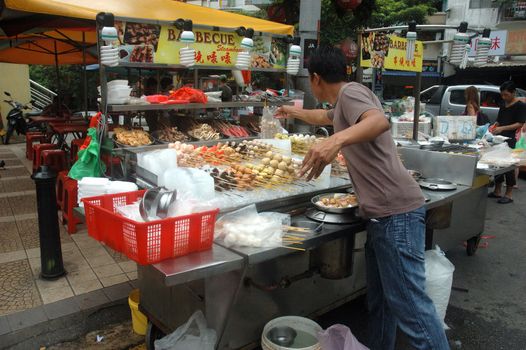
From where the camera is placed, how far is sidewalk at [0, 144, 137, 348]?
362cm

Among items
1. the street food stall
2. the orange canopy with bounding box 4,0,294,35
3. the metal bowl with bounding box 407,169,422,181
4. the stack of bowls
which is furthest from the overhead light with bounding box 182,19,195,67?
the metal bowl with bounding box 407,169,422,181

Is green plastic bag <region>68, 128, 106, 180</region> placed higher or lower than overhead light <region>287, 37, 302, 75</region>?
lower

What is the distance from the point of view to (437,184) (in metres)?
4.05

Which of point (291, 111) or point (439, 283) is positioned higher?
point (291, 111)

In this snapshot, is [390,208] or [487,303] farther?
[487,303]

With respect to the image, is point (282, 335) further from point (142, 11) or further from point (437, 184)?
point (142, 11)

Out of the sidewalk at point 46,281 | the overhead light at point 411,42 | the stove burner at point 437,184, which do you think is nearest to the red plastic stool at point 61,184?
the sidewalk at point 46,281

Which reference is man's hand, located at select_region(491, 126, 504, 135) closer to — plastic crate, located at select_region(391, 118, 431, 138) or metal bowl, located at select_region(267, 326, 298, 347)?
plastic crate, located at select_region(391, 118, 431, 138)

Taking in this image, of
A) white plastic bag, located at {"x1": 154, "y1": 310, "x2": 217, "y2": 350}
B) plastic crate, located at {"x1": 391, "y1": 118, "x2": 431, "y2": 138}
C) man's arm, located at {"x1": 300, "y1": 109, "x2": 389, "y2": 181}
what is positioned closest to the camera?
man's arm, located at {"x1": 300, "y1": 109, "x2": 389, "y2": 181}

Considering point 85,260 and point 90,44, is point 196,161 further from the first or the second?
point 90,44

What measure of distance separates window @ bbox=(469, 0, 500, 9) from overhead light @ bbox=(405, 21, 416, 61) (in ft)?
70.9

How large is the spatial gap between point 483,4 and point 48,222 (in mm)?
26105

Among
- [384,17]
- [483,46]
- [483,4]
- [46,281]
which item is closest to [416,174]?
[483,46]

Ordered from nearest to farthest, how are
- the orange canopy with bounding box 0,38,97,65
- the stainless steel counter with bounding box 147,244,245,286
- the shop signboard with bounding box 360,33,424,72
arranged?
the stainless steel counter with bounding box 147,244,245,286, the shop signboard with bounding box 360,33,424,72, the orange canopy with bounding box 0,38,97,65
